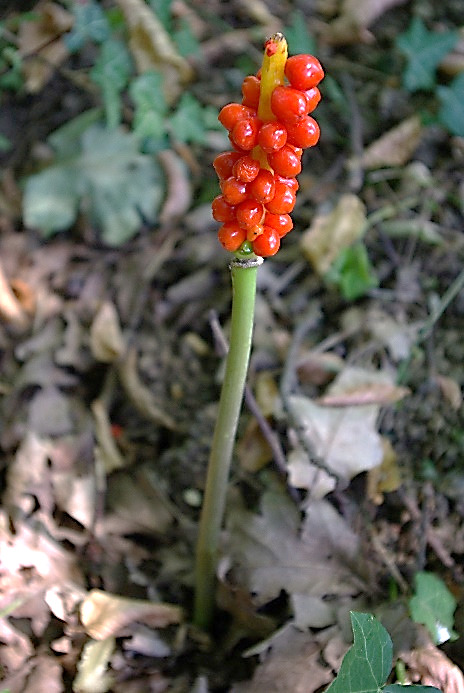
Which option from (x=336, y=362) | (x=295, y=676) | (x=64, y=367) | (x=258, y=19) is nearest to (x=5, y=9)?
(x=258, y=19)

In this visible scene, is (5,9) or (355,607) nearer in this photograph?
(355,607)

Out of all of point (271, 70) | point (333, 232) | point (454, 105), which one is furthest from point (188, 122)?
point (271, 70)

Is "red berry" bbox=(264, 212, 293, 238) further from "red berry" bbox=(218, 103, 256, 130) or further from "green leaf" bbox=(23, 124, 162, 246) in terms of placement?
"green leaf" bbox=(23, 124, 162, 246)

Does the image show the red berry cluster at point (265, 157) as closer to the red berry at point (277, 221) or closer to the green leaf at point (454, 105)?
the red berry at point (277, 221)

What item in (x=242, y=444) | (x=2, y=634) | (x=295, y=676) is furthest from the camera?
(x=242, y=444)

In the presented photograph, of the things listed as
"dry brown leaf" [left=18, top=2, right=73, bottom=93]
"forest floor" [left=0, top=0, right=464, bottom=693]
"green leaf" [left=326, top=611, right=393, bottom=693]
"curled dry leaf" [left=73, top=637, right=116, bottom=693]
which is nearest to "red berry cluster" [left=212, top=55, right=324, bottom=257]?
"green leaf" [left=326, top=611, right=393, bottom=693]

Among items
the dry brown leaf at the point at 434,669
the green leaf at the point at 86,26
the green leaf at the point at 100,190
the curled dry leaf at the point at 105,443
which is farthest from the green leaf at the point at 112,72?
the dry brown leaf at the point at 434,669

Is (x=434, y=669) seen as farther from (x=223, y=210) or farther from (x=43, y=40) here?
(x=43, y=40)

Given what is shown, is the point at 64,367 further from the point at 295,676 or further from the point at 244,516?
the point at 295,676
